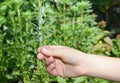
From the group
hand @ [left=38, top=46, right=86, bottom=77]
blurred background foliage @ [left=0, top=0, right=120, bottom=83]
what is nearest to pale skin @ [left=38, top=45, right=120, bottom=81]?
hand @ [left=38, top=46, right=86, bottom=77]

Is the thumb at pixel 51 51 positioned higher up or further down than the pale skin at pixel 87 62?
higher up

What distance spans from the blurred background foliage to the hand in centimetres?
77

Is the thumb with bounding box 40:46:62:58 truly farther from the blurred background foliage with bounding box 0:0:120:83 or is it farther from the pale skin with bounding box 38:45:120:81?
the blurred background foliage with bounding box 0:0:120:83

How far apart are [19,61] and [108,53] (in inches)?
34.9

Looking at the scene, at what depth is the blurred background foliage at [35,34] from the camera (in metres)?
3.54

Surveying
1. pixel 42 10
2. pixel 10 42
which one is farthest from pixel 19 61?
pixel 42 10

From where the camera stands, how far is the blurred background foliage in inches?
139

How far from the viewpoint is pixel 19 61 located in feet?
11.7

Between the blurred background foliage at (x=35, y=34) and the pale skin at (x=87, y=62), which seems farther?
the blurred background foliage at (x=35, y=34)

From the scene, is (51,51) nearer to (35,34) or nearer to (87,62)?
(87,62)

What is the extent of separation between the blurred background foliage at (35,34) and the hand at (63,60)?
77 cm

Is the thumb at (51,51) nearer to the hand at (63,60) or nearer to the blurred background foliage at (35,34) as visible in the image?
the hand at (63,60)

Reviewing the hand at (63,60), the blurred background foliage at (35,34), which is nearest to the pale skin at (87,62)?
the hand at (63,60)

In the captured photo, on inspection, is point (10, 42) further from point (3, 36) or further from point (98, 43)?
point (98, 43)
